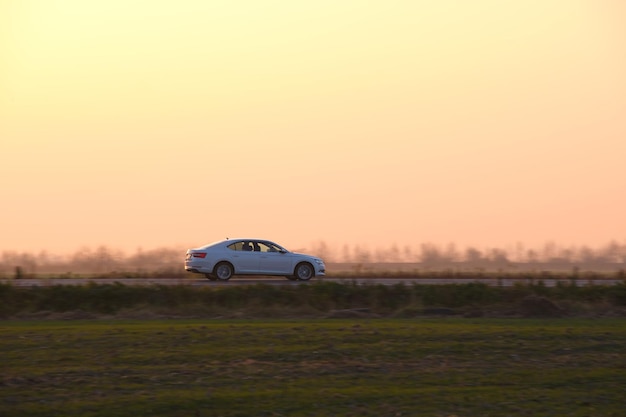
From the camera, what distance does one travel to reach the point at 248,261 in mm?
29828

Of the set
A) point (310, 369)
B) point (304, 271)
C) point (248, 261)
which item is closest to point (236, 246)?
point (248, 261)

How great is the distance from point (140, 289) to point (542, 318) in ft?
33.1

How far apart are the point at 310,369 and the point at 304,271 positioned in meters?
16.4

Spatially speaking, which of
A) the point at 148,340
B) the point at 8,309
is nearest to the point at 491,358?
the point at 148,340

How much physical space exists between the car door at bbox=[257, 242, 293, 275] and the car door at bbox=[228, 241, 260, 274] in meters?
0.22

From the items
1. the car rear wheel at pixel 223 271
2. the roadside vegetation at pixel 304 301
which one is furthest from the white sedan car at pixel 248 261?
the roadside vegetation at pixel 304 301

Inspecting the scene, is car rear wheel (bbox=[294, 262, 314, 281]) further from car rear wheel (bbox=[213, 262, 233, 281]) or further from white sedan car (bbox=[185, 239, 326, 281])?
car rear wheel (bbox=[213, 262, 233, 281])

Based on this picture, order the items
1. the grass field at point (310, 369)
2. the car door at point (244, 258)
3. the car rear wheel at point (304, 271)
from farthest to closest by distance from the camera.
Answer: the car rear wheel at point (304, 271), the car door at point (244, 258), the grass field at point (310, 369)

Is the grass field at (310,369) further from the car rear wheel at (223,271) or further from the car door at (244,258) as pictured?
the car door at (244,258)

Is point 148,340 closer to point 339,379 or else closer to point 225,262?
point 339,379

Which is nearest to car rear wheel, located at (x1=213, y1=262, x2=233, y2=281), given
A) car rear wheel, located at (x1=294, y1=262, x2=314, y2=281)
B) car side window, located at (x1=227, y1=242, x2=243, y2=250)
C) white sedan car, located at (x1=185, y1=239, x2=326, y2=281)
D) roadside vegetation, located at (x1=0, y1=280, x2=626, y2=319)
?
white sedan car, located at (x1=185, y1=239, x2=326, y2=281)

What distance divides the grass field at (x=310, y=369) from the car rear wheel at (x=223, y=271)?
11.2m

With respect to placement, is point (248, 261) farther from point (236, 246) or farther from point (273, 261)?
point (273, 261)

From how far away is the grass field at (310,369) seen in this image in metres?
12.3
